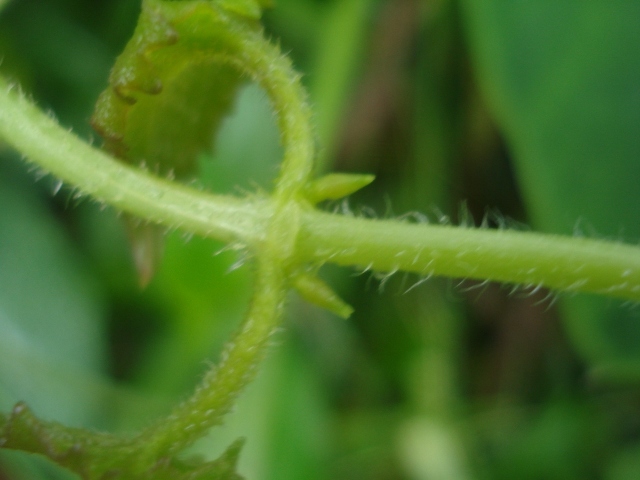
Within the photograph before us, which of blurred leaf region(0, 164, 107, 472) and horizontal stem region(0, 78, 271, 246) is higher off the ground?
blurred leaf region(0, 164, 107, 472)

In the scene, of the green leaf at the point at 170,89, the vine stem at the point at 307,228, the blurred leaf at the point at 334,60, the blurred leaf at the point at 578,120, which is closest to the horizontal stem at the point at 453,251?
the vine stem at the point at 307,228

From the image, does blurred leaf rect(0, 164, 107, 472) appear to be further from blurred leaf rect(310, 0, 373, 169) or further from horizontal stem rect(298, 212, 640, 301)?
horizontal stem rect(298, 212, 640, 301)

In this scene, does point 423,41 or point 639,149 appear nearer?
point 639,149

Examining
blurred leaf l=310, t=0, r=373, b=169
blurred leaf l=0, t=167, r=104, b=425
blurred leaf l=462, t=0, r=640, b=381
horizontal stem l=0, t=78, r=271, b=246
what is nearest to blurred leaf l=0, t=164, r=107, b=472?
blurred leaf l=0, t=167, r=104, b=425

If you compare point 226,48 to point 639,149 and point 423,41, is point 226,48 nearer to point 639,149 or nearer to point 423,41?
point 639,149

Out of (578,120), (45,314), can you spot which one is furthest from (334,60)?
(45,314)

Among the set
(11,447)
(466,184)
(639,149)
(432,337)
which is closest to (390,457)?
(432,337)
